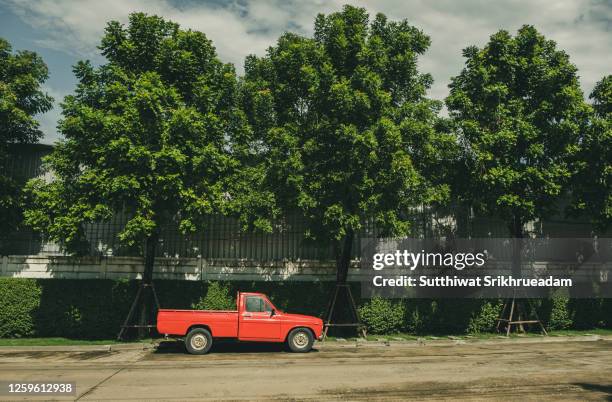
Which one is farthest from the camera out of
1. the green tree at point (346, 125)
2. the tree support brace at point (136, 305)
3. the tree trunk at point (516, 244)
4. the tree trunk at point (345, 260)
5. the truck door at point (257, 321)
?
the tree trunk at point (516, 244)

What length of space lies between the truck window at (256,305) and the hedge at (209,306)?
4.42m

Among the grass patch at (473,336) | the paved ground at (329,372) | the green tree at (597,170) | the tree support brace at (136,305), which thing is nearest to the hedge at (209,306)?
the grass patch at (473,336)

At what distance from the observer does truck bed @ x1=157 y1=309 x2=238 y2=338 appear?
50.0 ft

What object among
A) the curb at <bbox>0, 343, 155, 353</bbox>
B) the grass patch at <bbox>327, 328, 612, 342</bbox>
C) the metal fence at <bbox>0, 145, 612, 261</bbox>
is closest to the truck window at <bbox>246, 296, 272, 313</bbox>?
the curb at <bbox>0, 343, 155, 353</bbox>

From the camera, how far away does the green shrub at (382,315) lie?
20.6m

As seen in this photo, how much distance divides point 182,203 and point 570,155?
17145mm

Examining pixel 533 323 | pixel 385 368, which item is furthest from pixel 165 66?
pixel 533 323

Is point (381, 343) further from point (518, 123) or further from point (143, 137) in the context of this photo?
point (143, 137)

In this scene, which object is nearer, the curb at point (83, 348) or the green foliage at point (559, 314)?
the curb at point (83, 348)

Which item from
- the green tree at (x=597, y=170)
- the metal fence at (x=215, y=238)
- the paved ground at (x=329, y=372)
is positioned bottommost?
the paved ground at (x=329, y=372)

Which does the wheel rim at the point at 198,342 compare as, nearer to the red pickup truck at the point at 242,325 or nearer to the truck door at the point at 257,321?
the red pickup truck at the point at 242,325

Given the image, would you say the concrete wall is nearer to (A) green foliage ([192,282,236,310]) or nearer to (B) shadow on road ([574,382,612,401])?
(A) green foliage ([192,282,236,310])

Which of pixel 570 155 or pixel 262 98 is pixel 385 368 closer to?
pixel 262 98

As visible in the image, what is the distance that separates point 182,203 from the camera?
17.3 metres
